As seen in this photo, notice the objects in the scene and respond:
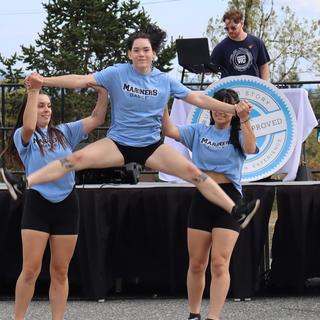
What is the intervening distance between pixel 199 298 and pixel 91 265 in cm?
157

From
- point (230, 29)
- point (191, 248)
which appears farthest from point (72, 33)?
point (191, 248)

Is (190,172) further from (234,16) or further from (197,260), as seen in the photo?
(234,16)

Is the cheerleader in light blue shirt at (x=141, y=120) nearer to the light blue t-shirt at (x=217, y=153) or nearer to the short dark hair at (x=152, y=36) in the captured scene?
the short dark hair at (x=152, y=36)

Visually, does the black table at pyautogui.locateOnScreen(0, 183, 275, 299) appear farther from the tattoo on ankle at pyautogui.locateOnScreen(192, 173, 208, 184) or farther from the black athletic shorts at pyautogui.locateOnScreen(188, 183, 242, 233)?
the tattoo on ankle at pyautogui.locateOnScreen(192, 173, 208, 184)

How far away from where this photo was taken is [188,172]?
494cm

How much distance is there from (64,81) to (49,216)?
0.87 meters

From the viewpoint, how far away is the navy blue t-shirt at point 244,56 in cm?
695

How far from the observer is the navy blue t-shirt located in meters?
6.95

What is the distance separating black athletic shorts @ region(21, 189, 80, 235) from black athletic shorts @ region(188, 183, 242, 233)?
2.68ft

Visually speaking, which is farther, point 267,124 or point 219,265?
point 267,124

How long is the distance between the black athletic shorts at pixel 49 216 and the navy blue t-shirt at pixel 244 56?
2.61 m

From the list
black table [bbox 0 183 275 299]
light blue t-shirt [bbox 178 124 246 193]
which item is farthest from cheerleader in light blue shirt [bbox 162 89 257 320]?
black table [bbox 0 183 275 299]

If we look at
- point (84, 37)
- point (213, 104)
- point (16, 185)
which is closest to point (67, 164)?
point (16, 185)

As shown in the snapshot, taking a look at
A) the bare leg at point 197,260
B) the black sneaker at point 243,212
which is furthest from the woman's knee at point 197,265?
the black sneaker at point 243,212
